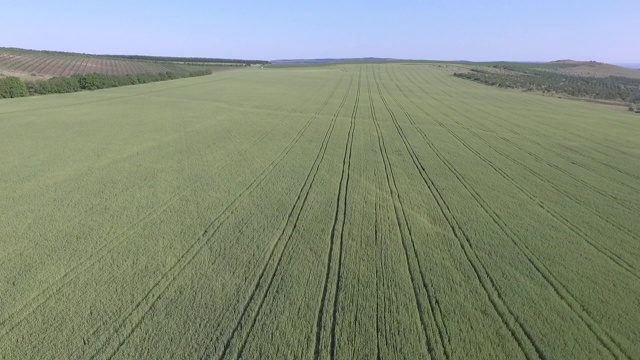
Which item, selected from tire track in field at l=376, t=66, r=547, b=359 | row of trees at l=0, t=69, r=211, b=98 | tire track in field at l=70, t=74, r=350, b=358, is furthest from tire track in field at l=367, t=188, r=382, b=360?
row of trees at l=0, t=69, r=211, b=98

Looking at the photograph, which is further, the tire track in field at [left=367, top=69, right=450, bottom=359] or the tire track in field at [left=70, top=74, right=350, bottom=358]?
the tire track in field at [left=367, top=69, right=450, bottom=359]

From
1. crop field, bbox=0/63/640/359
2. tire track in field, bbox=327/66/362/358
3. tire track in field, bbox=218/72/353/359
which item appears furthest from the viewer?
tire track in field, bbox=327/66/362/358

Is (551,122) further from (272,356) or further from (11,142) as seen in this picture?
(11,142)

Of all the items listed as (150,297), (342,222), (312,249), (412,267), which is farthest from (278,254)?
(412,267)

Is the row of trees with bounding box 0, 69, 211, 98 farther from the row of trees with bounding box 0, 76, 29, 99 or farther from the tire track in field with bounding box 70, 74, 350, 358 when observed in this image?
the tire track in field with bounding box 70, 74, 350, 358

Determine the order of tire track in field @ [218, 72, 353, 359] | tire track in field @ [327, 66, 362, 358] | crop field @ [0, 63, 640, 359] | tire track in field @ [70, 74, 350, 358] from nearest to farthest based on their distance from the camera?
tire track in field @ [70, 74, 350, 358], tire track in field @ [218, 72, 353, 359], crop field @ [0, 63, 640, 359], tire track in field @ [327, 66, 362, 358]

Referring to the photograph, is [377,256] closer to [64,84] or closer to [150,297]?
[150,297]
